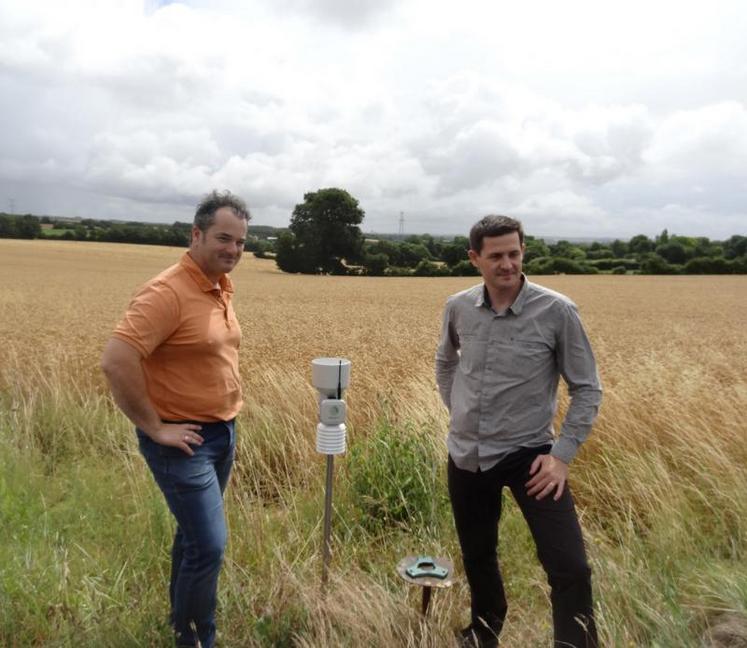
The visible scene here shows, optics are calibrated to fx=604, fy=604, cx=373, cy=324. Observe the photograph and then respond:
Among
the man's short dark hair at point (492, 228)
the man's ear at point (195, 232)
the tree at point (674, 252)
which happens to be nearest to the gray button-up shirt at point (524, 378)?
the man's short dark hair at point (492, 228)

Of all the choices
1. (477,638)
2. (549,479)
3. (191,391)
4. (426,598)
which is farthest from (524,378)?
(191,391)

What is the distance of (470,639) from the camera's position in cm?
270

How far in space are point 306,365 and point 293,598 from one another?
5.18 meters

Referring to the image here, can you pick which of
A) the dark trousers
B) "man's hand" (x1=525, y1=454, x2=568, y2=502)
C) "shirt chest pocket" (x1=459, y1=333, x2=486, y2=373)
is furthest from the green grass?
"shirt chest pocket" (x1=459, y1=333, x2=486, y2=373)

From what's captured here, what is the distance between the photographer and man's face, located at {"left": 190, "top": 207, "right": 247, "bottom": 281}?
98.7 inches

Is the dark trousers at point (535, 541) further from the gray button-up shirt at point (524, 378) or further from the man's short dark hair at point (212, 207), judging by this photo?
the man's short dark hair at point (212, 207)

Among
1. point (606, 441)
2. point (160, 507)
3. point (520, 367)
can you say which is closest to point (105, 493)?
point (160, 507)

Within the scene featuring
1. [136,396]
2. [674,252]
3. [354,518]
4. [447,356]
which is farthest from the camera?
[674,252]

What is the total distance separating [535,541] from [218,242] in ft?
5.98

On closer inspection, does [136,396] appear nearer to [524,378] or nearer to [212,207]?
[212,207]

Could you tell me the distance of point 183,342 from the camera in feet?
8.00

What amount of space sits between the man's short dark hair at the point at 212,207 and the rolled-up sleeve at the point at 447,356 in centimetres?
105

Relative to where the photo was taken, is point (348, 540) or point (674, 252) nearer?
point (348, 540)

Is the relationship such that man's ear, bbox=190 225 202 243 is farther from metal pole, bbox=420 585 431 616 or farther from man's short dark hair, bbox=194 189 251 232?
metal pole, bbox=420 585 431 616
